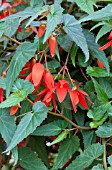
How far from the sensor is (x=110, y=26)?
2.26ft

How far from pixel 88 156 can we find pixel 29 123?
121 millimetres

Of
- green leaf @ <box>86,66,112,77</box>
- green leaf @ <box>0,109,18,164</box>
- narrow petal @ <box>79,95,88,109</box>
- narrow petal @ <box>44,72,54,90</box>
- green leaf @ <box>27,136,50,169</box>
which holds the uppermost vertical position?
narrow petal @ <box>44,72,54,90</box>

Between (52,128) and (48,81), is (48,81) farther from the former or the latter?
(52,128)

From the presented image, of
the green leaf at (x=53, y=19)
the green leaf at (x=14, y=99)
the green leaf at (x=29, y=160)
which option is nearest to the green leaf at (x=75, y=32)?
the green leaf at (x=53, y=19)

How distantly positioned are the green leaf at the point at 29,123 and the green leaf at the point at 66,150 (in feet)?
0.34

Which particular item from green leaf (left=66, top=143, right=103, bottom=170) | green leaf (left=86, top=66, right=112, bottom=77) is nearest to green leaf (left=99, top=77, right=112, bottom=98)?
green leaf (left=86, top=66, right=112, bottom=77)

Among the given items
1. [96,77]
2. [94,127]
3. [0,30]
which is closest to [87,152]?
[94,127]

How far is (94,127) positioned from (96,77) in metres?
0.11

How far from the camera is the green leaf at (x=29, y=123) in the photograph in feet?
2.02

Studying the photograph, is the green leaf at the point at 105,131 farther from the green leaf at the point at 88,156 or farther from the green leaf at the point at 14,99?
the green leaf at the point at 14,99

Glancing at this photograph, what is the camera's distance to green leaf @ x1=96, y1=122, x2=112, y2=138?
2.14 feet

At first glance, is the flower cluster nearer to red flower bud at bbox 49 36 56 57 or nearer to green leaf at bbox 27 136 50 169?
red flower bud at bbox 49 36 56 57

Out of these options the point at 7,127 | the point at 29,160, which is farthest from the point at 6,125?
the point at 29,160

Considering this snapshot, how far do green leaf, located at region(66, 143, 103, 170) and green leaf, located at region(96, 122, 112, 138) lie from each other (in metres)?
0.02
